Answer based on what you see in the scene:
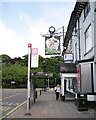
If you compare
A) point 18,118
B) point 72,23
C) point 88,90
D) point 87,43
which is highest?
point 72,23

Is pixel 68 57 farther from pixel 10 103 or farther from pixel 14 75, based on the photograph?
pixel 14 75

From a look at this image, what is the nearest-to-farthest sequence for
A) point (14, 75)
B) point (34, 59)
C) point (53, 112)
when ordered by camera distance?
point (34, 59)
point (53, 112)
point (14, 75)

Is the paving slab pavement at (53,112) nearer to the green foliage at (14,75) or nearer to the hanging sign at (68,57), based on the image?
the hanging sign at (68,57)

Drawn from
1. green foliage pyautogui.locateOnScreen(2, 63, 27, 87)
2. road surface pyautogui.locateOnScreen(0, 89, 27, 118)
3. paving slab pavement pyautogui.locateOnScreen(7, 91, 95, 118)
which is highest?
green foliage pyautogui.locateOnScreen(2, 63, 27, 87)

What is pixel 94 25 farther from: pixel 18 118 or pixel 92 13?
pixel 18 118

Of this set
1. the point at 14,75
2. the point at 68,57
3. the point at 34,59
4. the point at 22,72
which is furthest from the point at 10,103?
the point at 22,72

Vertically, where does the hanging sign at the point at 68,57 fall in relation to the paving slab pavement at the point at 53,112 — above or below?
above

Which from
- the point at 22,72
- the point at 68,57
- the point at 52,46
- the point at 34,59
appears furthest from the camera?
the point at 22,72

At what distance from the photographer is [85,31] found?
16828 millimetres

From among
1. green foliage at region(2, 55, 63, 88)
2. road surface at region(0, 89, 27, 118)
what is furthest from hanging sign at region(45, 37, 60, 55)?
green foliage at region(2, 55, 63, 88)

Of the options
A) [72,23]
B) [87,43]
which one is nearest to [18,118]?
[87,43]

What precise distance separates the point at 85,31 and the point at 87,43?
118 cm

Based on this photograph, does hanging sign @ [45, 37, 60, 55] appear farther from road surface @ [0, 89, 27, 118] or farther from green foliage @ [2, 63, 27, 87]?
green foliage @ [2, 63, 27, 87]

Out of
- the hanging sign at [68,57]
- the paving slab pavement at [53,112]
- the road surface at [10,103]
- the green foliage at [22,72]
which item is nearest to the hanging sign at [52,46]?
the paving slab pavement at [53,112]
